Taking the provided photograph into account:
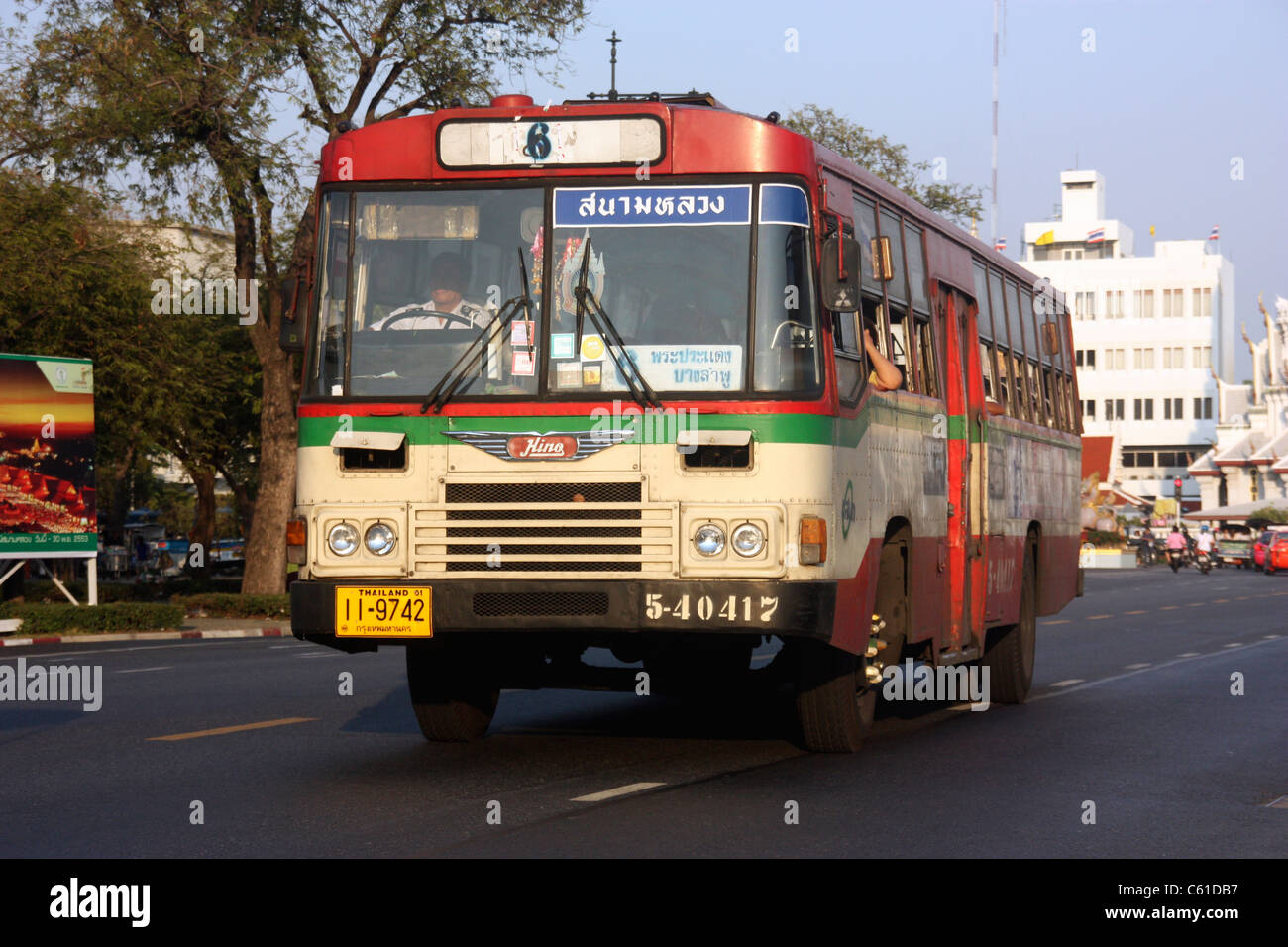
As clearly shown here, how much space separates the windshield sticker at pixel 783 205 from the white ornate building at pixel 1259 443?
101 m

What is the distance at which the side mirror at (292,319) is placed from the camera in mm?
10711

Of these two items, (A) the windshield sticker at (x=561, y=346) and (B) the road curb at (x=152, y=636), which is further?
(B) the road curb at (x=152, y=636)

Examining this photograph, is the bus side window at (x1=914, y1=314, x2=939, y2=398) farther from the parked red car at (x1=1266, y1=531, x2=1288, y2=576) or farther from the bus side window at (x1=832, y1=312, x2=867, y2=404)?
the parked red car at (x1=1266, y1=531, x2=1288, y2=576)

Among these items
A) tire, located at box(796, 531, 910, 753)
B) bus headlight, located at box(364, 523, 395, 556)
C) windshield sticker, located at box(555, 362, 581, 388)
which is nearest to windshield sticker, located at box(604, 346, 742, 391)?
windshield sticker, located at box(555, 362, 581, 388)

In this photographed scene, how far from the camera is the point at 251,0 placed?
106 ft

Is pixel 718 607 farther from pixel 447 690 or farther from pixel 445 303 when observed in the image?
pixel 447 690

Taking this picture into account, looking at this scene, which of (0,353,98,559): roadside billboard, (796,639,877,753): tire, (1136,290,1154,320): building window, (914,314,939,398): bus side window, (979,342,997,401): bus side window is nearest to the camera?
(796,639,877,753): tire

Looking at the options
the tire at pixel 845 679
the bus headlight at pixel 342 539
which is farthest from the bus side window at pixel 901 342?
the bus headlight at pixel 342 539

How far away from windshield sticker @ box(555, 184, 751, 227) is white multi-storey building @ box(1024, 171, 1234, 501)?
436ft

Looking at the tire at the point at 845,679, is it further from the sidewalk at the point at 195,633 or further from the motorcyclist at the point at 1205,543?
the motorcyclist at the point at 1205,543

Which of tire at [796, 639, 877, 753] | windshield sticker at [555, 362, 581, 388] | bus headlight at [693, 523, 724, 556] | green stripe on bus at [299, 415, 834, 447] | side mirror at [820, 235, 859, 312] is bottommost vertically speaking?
tire at [796, 639, 877, 753]

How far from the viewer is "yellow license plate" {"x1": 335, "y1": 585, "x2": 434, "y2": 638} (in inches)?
400
